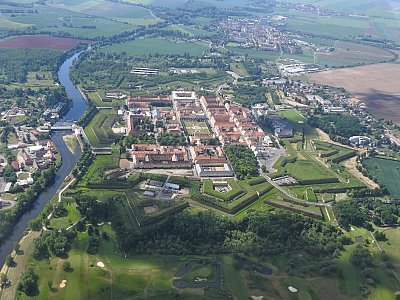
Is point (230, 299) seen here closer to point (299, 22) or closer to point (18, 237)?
point (18, 237)

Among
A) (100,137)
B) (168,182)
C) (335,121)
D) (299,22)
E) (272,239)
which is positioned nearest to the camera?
(272,239)

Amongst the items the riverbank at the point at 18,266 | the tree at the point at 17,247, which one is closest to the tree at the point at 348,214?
the riverbank at the point at 18,266

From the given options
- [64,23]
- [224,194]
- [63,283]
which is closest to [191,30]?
[64,23]

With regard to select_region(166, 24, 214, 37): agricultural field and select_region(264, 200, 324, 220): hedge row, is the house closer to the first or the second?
select_region(264, 200, 324, 220): hedge row

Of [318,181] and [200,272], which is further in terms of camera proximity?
[318,181]

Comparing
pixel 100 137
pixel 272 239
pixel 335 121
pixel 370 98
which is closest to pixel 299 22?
pixel 370 98

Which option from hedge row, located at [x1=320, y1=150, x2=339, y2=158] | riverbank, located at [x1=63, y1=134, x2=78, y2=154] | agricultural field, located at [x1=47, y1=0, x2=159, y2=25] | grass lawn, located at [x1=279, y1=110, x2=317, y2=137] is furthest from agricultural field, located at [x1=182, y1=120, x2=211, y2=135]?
agricultural field, located at [x1=47, y1=0, x2=159, y2=25]

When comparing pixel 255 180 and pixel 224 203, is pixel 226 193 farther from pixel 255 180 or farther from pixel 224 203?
pixel 255 180
